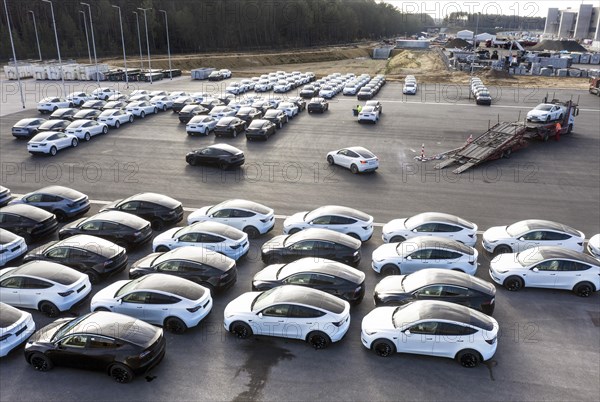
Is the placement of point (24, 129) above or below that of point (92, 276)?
above

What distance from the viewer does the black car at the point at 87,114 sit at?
112 feet

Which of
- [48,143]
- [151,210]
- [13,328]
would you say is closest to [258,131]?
[48,143]

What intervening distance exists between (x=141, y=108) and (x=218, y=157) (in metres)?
16.0

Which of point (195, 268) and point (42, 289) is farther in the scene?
point (195, 268)

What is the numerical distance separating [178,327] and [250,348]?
6.33 feet

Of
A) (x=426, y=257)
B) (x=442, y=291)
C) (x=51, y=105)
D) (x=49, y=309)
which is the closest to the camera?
(x=442, y=291)

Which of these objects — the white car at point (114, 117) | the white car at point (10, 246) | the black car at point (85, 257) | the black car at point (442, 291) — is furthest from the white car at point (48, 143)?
the black car at point (442, 291)

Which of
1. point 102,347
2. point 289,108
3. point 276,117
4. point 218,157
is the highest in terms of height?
point 289,108

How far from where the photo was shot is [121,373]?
10.0 m

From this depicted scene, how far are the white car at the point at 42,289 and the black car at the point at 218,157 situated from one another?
13.0 meters

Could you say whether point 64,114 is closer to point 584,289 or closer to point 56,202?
point 56,202

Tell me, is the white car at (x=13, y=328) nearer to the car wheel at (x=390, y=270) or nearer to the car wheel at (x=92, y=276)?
the car wheel at (x=92, y=276)

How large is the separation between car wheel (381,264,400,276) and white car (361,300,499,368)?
10.6 feet

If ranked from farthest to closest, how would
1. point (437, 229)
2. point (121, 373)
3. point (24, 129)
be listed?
point (24, 129) → point (437, 229) → point (121, 373)
